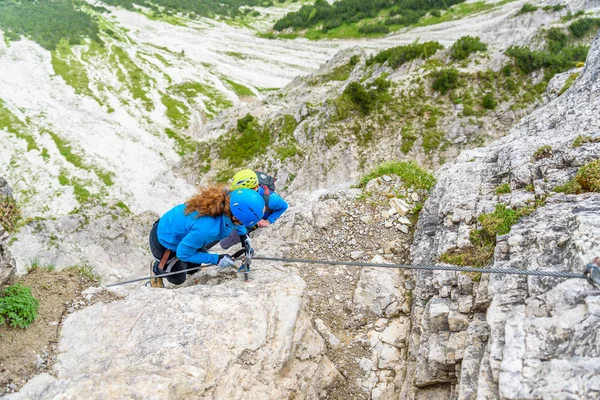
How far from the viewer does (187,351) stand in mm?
5863

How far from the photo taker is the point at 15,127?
1789 inches

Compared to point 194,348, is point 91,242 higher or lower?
lower

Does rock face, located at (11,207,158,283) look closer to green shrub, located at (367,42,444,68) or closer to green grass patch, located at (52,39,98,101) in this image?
green shrub, located at (367,42,444,68)

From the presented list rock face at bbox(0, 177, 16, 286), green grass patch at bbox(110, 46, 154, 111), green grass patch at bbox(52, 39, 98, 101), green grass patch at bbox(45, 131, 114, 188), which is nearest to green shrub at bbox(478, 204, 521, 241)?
rock face at bbox(0, 177, 16, 286)

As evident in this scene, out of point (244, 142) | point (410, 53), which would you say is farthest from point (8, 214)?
point (410, 53)

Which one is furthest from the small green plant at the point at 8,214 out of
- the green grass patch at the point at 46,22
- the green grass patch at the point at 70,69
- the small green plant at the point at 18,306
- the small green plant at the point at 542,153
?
the green grass patch at the point at 46,22

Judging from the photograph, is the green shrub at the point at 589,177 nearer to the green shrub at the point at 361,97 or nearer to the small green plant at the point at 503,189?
the small green plant at the point at 503,189

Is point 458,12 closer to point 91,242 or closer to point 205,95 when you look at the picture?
point 205,95

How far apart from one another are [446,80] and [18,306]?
29.9 meters

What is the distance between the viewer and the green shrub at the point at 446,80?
28891 mm

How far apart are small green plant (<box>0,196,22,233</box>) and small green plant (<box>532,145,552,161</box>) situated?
11342 mm

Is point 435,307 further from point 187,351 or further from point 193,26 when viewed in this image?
point 193,26

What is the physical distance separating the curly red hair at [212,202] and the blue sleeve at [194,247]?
418 mm

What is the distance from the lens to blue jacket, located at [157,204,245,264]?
7.03 meters
